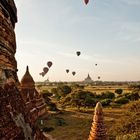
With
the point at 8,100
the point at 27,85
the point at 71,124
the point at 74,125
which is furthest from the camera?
the point at 71,124

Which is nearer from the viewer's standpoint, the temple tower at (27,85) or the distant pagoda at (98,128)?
the distant pagoda at (98,128)

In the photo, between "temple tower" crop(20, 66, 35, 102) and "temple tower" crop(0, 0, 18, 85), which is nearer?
"temple tower" crop(0, 0, 18, 85)

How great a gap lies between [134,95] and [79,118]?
21.1m

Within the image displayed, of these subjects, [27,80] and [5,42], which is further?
[27,80]

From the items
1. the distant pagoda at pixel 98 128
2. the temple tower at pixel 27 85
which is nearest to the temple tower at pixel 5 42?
the distant pagoda at pixel 98 128

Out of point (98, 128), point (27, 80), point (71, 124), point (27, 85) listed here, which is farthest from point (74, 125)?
point (98, 128)

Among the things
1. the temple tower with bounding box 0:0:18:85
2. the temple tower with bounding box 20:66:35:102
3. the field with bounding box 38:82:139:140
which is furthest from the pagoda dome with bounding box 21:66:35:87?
the temple tower with bounding box 0:0:18:85

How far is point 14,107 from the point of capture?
18.1ft

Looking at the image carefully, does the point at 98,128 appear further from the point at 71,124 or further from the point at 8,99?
the point at 71,124

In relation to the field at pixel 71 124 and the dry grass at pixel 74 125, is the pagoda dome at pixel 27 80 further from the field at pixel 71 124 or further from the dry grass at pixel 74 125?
the dry grass at pixel 74 125

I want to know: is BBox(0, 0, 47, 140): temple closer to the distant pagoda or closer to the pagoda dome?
the distant pagoda

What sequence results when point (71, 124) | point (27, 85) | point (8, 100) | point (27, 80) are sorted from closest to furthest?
point (8, 100) < point (27, 85) < point (27, 80) < point (71, 124)

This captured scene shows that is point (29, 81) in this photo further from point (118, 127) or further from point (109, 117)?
point (109, 117)

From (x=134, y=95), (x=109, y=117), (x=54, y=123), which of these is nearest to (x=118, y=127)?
(x=54, y=123)
